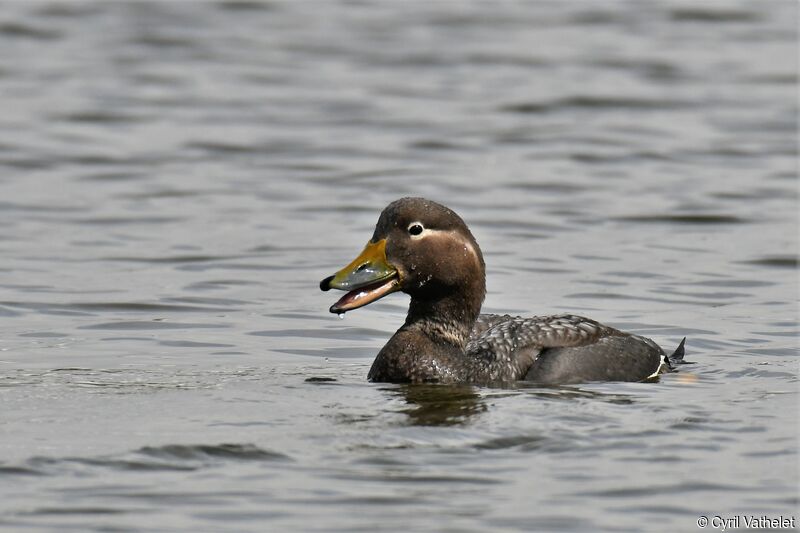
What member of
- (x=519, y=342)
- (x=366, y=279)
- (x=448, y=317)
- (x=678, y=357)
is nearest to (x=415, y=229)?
(x=366, y=279)

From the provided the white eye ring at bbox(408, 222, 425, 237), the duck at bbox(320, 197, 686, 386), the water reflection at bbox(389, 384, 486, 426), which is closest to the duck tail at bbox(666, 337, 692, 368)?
the duck at bbox(320, 197, 686, 386)

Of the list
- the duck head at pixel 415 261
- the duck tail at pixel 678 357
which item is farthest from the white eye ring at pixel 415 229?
the duck tail at pixel 678 357

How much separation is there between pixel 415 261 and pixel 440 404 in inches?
46.1

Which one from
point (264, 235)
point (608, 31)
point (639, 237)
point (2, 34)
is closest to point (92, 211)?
point (264, 235)

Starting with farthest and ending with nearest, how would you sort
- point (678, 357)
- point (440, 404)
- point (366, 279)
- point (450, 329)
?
1. point (678, 357)
2. point (450, 329)
3. point (366, 279)
4. point (440, 404)

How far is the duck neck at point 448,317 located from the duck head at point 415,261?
0.05 ft

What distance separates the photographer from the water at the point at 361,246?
30.3ft

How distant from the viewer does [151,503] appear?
872 centimetres

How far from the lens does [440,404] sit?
1131 centimetres

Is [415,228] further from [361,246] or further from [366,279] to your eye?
[361,246]

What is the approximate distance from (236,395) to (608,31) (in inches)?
886

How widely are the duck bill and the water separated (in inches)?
25.2

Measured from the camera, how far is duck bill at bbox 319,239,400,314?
11.7m

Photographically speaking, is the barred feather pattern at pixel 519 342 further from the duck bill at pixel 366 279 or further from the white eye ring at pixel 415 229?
the white eye ring at pixel 415 229
